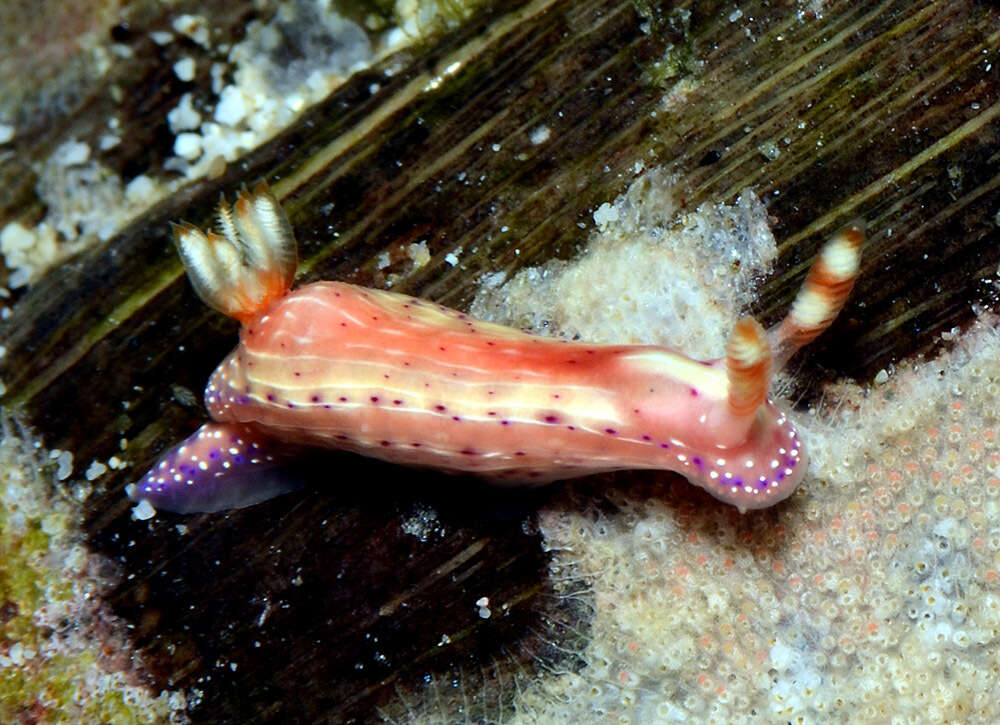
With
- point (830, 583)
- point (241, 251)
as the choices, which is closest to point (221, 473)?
point (241, 251)

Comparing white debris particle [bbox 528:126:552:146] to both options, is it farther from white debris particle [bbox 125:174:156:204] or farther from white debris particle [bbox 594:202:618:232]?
white debris particle [bbox 125:174:156:204]

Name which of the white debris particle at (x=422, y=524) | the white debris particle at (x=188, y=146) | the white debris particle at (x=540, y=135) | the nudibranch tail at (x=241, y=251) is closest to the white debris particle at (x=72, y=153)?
the white debris particle at (x=188, y=146)

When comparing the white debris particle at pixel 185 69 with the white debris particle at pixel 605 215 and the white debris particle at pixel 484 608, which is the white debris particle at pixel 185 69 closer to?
the white debris particle at pixel 605 215

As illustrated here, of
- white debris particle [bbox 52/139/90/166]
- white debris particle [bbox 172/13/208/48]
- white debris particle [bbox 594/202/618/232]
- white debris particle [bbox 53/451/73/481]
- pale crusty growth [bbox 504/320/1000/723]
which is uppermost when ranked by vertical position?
white debris particle [bbox 172/13/208/48]

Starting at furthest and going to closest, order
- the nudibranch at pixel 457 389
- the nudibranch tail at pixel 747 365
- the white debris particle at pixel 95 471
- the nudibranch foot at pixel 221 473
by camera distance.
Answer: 1. the white debris particle at pixel 95 471
2. the nudibranch foot at pixel 221 473
3. the nudibranch at pixel 457 389
4. the nudibranch tail at pixel 747 365

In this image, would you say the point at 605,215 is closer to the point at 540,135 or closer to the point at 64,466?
the point at 540,135

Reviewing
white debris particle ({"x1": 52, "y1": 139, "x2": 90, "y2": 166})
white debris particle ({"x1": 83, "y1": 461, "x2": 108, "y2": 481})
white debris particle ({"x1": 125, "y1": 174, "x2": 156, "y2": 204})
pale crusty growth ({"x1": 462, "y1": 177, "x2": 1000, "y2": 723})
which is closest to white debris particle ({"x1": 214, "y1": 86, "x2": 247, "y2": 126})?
white debris particle ({"x1": 125, "y1": 174, "x2": 156, "y2": 204})

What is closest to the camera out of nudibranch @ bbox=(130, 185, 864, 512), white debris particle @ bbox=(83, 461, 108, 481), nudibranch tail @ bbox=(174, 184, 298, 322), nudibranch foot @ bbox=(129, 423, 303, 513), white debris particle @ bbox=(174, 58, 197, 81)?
nudibranch @ bbox=(130, 185, 864, 512)
